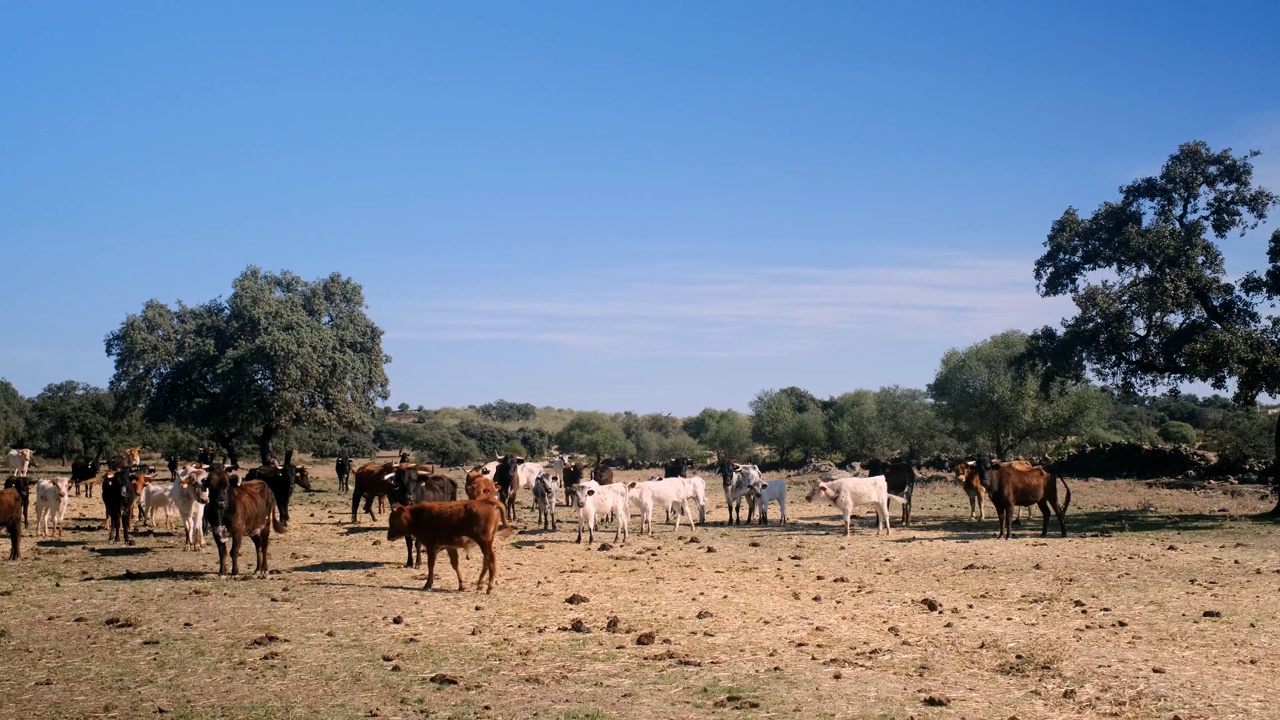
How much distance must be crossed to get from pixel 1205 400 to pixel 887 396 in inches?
2215

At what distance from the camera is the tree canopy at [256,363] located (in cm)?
4209

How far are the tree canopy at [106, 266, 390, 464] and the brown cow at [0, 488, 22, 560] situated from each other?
22458mm

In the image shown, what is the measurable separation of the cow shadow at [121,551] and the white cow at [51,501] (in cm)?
358

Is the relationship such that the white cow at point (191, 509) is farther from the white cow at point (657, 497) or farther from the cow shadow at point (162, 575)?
the white cow at point (657, 497)

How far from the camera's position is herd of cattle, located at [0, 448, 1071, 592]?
52.3 feet

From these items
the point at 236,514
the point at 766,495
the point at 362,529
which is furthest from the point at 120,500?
the point at 766,495

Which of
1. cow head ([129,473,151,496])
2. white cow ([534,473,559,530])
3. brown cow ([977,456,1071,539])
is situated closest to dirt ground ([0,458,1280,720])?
brown cow ([977,456,1071,539])

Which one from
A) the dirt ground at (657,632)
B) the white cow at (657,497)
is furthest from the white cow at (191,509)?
the white cow at (657,497)

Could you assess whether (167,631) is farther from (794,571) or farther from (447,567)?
(794,571)

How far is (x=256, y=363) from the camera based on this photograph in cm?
4212

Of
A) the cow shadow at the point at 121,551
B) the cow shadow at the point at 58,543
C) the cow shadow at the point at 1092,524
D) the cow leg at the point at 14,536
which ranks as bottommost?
the cow shadow at the point at 1092,524

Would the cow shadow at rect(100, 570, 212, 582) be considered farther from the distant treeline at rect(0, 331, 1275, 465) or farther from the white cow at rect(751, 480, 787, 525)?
the distant treeline at rect(0, 331, 1275, 465)

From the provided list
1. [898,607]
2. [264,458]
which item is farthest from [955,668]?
[264,458]

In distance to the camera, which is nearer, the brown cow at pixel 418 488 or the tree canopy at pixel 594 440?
the brown cow at pixel 418 488
